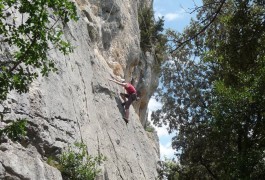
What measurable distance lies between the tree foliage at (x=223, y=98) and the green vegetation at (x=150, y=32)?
1.04 m

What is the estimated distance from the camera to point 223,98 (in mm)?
14266

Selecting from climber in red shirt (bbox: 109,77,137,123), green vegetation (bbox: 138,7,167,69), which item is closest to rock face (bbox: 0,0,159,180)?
climber in red shirt (bbox: 109,77,137,123)

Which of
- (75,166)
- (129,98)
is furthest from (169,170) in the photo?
(75,166)

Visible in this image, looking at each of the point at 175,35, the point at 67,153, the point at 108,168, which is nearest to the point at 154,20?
the point at 175,35

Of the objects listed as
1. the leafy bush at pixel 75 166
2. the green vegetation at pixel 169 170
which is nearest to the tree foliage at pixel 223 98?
the green vegetation at pixel 169 170

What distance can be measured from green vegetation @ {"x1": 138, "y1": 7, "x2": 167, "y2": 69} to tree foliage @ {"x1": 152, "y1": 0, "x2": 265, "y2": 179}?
1039mm

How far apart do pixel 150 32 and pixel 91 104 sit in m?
11.0

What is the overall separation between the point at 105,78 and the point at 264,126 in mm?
5895

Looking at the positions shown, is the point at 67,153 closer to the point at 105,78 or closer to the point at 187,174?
the point at 105,78

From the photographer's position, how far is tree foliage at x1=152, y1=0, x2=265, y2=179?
8.45 m

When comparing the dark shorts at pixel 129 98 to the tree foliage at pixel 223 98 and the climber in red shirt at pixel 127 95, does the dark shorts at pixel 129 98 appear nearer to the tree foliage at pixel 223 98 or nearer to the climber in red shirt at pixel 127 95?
the climber in red shirt at pixel 127 95

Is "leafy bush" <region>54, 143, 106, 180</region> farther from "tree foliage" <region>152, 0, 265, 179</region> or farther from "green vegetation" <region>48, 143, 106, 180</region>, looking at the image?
"tree foliage" <region>152, 0, 265, 179</region>

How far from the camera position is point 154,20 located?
82.6ft

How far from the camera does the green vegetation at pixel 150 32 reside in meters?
23.9
